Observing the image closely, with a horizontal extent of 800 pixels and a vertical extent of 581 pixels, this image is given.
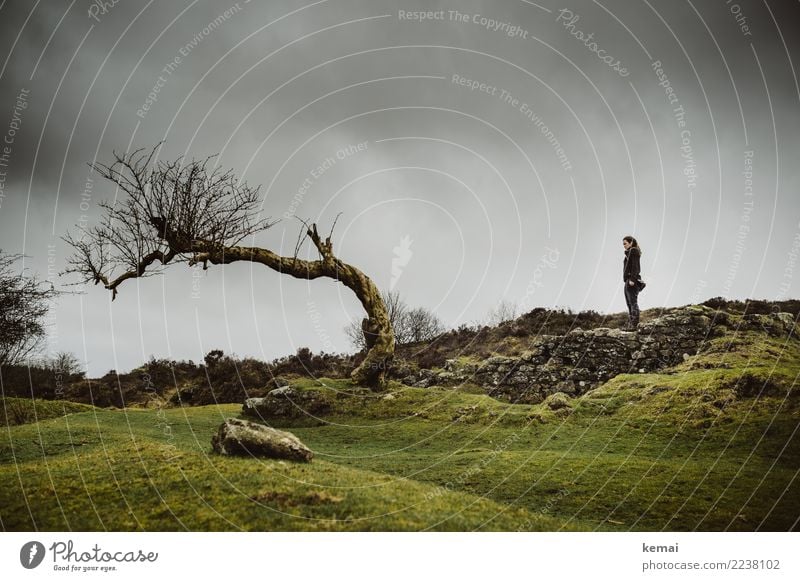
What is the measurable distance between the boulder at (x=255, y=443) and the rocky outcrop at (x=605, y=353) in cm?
1175

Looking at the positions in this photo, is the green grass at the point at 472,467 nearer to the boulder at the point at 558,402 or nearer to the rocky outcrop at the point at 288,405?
the boulder at the point at 558,402

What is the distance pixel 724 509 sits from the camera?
9.06m

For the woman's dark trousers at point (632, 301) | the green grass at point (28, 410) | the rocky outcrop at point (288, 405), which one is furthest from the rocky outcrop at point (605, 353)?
the green grass at point (28, 410)

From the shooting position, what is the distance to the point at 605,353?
19.9m

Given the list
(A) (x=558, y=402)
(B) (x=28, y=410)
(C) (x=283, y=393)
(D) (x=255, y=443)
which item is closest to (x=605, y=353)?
(A) (x=558, y=402)

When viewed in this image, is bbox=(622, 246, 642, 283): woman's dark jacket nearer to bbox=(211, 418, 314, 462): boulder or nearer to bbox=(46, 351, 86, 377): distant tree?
bbox=(211, 418, 314, 462): boulder

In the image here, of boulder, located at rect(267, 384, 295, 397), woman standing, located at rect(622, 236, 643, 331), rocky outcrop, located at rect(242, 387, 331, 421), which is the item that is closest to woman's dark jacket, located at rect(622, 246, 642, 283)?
woman standing, located at rect(622, 236, 643, 331)

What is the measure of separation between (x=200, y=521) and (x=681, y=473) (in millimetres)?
10564

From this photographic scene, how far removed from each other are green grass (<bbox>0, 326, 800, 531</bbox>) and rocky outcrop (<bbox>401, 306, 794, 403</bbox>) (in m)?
1.65

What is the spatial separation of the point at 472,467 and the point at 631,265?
12.8m

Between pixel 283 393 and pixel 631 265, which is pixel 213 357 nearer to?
pixel 283 393

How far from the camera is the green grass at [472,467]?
8.18m
